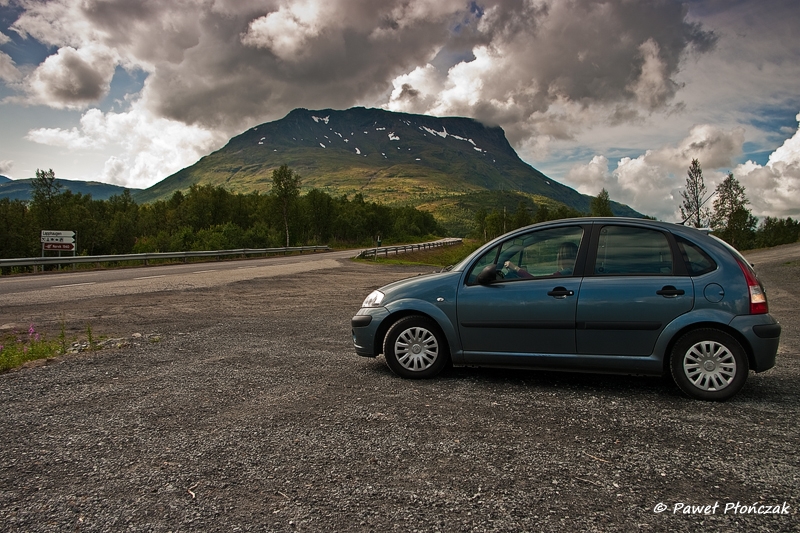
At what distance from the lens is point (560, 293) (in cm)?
477

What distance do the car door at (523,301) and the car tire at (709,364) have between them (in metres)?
0.98

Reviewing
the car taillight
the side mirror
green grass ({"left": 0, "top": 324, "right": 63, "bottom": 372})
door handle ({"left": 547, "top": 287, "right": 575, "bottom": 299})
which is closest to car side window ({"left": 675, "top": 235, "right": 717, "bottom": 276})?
the car taillight

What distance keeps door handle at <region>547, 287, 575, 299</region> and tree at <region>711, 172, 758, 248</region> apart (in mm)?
67490

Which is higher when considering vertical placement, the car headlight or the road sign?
the road sign

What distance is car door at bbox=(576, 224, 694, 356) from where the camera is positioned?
4.51 metres

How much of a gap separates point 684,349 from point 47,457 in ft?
17.1

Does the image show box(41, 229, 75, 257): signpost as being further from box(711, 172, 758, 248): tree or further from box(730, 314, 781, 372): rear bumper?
box(711, 172, 758, 248): tree

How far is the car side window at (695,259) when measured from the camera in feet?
14.9

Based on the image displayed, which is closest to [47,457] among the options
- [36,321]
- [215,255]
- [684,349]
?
[684,349]

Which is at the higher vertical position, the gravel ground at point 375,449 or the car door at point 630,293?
the car door at point 630,293

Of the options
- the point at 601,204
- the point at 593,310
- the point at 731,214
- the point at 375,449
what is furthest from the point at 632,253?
the point at 601,204

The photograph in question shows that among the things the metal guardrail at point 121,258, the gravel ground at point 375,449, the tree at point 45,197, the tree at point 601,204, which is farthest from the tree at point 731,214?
the tree at point 45,197

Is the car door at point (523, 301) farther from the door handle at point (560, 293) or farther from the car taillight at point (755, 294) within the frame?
the car taillight at point (755, 294)

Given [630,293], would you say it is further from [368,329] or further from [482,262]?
[368,329]
